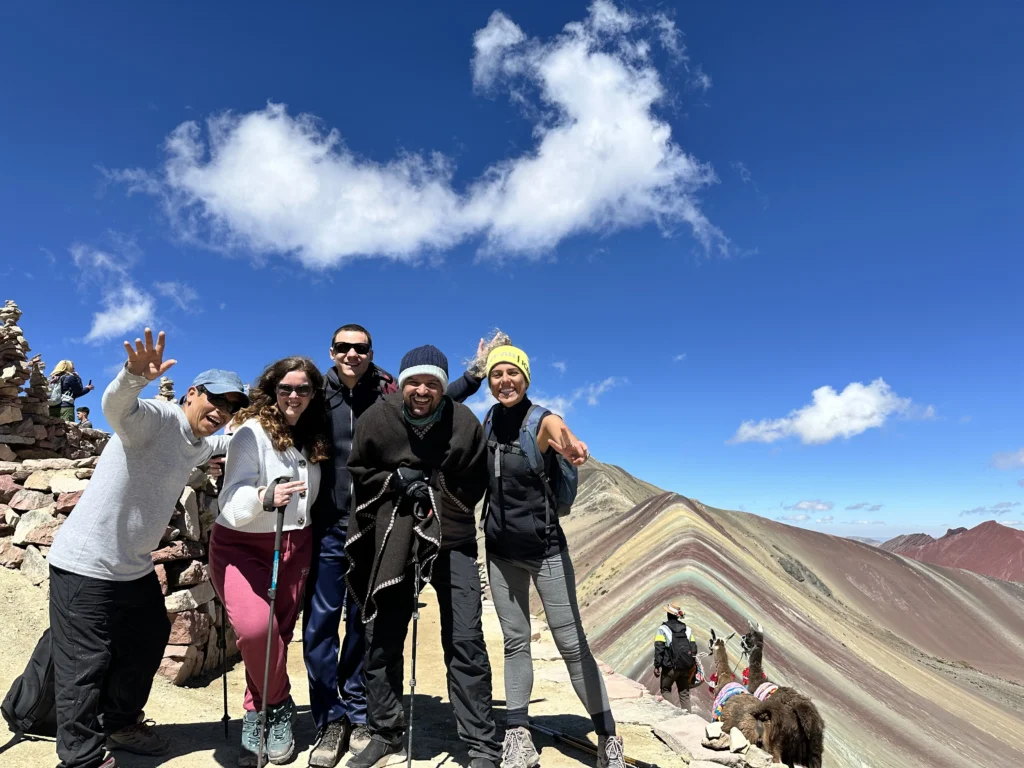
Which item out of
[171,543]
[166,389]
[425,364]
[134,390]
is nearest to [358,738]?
[425,364]

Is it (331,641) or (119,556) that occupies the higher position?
(119,556)

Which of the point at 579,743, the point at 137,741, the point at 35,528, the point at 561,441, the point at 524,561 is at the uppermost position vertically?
the point at 561,441

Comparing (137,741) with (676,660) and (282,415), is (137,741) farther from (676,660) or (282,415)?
(676,660)

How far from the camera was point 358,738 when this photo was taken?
11.4 feet

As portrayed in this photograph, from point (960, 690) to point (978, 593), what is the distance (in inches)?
825

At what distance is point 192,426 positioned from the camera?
3291mm

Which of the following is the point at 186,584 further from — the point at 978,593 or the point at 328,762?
the point at 978,593

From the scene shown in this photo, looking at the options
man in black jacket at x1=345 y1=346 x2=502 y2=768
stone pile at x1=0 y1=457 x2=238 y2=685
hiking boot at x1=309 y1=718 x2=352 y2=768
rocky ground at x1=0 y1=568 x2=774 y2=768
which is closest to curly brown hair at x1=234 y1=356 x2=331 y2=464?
man in black jacket at x1=345 y1=346 x2=502 y2=768

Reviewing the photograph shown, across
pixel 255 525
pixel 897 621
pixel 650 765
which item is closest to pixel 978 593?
pixel 897 621

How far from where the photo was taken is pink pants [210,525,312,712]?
11.1 ft

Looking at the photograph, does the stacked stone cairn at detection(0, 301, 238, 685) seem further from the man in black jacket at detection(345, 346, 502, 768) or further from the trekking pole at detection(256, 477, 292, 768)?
the man in black jacket at detection(345, 346, 502, 768)

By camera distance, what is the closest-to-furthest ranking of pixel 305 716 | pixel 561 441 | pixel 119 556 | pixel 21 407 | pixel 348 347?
pixel 119 556, pixel 561 441, pixel 348 347, pixel 305 716, pixel 21 407

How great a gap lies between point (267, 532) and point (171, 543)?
2.45 m

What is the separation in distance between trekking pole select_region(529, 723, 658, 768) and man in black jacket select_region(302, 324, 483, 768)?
130 centimetres
